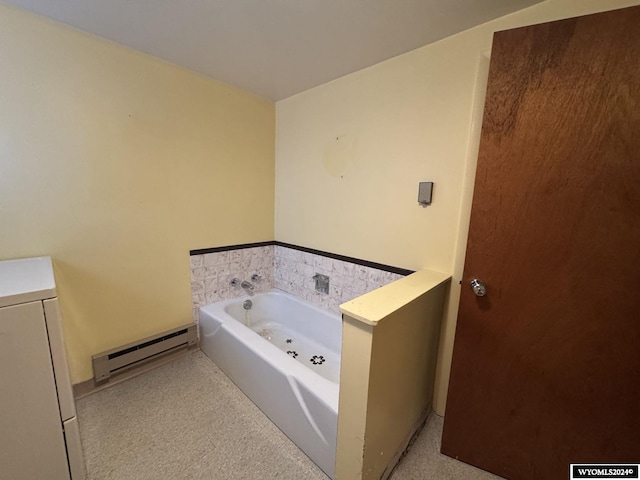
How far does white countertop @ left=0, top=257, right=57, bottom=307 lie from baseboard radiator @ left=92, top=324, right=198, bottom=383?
0.75 metres

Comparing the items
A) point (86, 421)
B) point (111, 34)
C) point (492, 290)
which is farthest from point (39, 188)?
point (492, 290)

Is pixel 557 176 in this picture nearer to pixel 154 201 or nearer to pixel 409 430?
pixel 409 430

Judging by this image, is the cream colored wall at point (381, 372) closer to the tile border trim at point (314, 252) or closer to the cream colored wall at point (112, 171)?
the tile border trim at point (314, 252)

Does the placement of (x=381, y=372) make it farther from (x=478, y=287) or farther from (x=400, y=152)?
(x=400, y=152)

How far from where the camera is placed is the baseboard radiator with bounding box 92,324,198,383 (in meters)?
1.67

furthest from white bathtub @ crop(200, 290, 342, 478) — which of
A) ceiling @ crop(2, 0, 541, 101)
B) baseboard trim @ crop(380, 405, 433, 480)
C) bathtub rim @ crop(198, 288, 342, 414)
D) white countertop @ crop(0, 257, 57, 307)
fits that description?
ceiling @ crop(2, 0, 541, 101)

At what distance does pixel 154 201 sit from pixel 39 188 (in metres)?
0.55

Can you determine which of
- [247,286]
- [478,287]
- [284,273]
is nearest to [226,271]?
[247,286]

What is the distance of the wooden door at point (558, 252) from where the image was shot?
0.90 meters

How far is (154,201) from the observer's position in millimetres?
1811

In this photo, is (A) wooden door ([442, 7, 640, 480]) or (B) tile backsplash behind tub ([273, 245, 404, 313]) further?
(B) tile backsplash behind tub ([273, 245, 404, 313])

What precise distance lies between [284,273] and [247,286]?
1.24 ft

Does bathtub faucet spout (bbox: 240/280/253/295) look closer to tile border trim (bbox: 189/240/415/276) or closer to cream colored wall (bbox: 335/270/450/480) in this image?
tile border trim (bbox: 189/240/415/276)

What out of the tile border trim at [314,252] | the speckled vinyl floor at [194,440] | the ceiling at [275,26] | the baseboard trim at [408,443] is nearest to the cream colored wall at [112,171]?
the tile border trim at [314,252]
